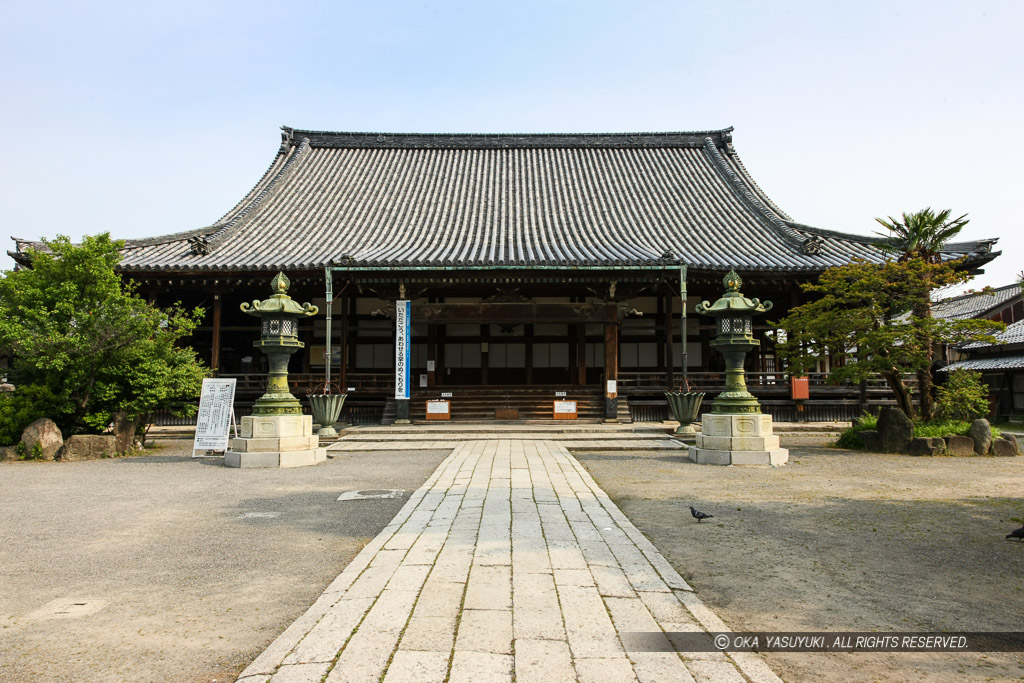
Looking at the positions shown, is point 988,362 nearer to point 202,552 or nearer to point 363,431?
point 363,431

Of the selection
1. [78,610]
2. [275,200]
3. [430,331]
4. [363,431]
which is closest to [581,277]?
[430,331]

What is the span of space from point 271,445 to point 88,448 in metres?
3.81

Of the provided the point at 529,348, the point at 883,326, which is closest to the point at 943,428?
the point at 883,326

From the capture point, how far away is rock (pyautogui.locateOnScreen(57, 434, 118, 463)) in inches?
422

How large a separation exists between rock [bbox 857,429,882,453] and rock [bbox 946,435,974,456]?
108cm

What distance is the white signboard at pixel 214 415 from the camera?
436 inches

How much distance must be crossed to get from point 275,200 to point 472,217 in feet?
23.6

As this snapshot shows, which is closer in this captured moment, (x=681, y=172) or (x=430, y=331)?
(x=430, y=331)

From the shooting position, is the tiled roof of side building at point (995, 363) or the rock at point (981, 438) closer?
the rock at point (981, 438)

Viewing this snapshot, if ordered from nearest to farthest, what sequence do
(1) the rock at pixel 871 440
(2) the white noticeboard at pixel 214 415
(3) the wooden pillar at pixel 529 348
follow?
(2) the white noticeboard at pixel 214 415 < (1) the rock at pixel 871 440 < (3) the wooden pillar at pixel 529 348

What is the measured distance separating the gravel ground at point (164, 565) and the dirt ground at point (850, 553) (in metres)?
2.69

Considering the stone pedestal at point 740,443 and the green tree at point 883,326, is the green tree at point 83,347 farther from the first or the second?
the green tree at point 883,326

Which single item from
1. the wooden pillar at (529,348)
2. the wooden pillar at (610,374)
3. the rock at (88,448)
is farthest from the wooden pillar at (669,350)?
the rock at (88,448)

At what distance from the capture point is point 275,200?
69.3ft
